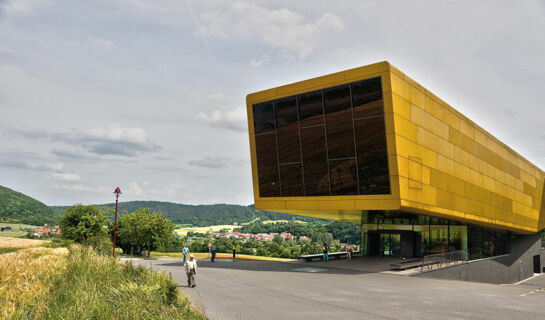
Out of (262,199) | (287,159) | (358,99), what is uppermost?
(358,99)

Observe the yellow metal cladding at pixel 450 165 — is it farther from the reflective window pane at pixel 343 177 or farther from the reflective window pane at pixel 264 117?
the reflective window pane at pixel 264 117

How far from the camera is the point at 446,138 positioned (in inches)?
1206

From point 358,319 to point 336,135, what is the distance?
53.5ft

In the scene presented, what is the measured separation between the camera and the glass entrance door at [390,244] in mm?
34562

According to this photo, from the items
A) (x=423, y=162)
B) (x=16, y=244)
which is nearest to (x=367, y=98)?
(x=423, y=162)

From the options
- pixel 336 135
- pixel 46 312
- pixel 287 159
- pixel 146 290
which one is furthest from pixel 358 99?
pixel 46 312

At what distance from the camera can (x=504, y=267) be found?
144ft

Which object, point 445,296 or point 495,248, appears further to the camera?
point 495,248

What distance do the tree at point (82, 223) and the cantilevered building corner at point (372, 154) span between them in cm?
3229

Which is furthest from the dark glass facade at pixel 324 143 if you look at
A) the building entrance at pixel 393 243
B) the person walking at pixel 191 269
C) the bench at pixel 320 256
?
the person walking at pixel 191 269

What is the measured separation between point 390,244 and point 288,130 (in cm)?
1488

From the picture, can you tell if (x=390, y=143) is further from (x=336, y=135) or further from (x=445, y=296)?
(x=445, y=296)

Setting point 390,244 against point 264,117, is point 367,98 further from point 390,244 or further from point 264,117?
point 390,244

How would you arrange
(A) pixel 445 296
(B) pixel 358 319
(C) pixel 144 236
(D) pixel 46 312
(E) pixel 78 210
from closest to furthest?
(D) pixel 46 312 → (B) pixel 358 319 → (A) pixel 445 296 → (C) pixel 144 236 → (E) pixel 78 210
